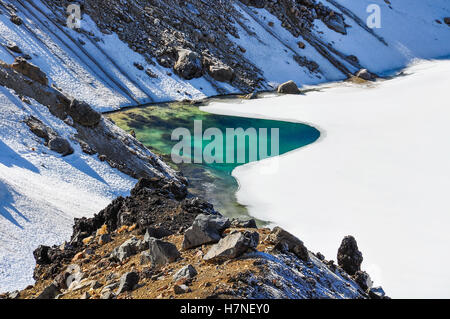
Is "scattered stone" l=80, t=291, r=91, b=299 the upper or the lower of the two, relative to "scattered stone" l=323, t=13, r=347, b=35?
lower

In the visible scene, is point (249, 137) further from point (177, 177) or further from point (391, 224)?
point (391, 224)

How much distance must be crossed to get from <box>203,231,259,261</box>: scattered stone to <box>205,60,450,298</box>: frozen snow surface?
9283 millimetres

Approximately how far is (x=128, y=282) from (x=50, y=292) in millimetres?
2456

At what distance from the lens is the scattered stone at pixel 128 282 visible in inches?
337

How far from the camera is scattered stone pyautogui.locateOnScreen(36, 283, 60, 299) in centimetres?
988

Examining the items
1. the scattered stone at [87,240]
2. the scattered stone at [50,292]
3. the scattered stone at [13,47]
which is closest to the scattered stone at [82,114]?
the scattered stone at [87,240]

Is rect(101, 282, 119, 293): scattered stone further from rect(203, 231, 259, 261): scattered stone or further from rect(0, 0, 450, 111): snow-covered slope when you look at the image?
rect(0, 0, 450, 111): snow-covered slope

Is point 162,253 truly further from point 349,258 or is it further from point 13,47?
point 13,47

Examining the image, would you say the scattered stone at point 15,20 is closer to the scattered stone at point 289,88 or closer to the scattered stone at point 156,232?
the scattered stone at point 289,88

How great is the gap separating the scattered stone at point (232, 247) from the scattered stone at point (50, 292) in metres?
3.53

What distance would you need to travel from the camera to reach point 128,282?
862cm

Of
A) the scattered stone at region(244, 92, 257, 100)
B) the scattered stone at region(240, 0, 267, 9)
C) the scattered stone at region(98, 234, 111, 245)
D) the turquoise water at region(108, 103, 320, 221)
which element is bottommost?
the turquoise water at region(108, 103, 320, 221)

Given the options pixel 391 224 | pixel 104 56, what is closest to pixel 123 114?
pixel 104 56

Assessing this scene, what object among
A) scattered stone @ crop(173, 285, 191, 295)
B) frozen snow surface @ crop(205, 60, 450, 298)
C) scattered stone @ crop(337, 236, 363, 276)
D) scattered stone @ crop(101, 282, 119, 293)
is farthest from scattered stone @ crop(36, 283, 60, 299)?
frozen snow surface @ crop(205, 60, 450, 298)
